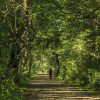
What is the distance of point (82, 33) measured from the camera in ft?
102

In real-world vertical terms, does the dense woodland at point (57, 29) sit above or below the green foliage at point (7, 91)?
above

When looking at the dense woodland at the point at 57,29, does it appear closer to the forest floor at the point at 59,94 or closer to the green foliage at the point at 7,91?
the green foliage at the point at 7,91

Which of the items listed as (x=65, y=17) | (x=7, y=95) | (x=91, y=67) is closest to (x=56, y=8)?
(x=65, y=17)

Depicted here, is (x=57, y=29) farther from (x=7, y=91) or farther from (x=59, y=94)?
(x=7, y=91)

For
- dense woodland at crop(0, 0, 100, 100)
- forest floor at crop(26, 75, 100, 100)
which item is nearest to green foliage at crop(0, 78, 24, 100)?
dense woodland at crop(0, 0, 100, 100)

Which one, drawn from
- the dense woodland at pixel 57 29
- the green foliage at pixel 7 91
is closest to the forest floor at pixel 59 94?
the dense woodland at pixel 57 29

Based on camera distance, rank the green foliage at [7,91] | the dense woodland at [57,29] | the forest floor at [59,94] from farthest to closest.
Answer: the forest floor at [59,94], the dense woodland at [57,29], the green foliage at [7,91]

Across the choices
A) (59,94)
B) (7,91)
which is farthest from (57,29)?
(7,91)

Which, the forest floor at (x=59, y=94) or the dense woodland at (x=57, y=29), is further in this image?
the forest floor at (x=59, y=94)

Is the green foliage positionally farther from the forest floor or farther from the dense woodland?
the forest floor

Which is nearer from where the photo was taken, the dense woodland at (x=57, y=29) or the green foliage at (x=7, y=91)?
the green foliage at (x=7, y=91)

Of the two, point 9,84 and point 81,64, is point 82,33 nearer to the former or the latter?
point 81,64

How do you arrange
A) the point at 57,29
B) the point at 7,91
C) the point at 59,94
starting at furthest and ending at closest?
the point at 57,29 < the point at 59,94 < the point at 7,91

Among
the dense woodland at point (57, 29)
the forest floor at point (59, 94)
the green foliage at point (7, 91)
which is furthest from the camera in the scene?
the forest floor at point (59, 94)
